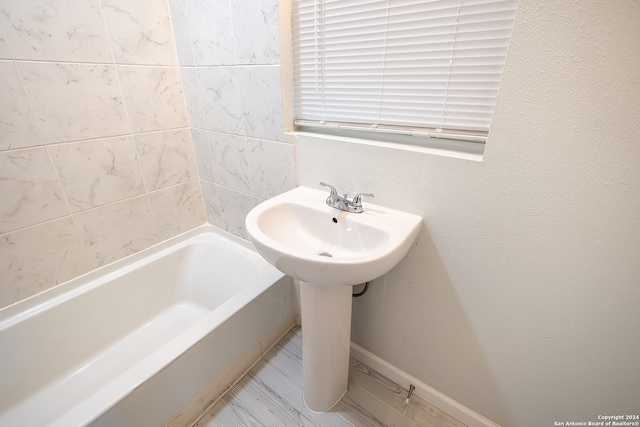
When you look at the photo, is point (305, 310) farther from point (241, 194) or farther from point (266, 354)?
point (241, 194)

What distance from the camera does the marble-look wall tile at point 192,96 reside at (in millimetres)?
1341

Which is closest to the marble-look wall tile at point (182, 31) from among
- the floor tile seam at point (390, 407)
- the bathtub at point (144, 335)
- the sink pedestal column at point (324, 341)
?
the bathtub at point (144, 335)

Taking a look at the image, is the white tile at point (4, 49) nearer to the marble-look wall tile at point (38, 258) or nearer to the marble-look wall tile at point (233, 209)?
the marble-look wall tile at point (38, 258)

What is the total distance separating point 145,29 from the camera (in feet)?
4.02

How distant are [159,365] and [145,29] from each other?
1.35 m

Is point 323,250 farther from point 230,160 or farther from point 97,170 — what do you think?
point 97,170

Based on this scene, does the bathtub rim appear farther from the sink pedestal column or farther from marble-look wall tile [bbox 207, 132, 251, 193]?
the sink pedestal column

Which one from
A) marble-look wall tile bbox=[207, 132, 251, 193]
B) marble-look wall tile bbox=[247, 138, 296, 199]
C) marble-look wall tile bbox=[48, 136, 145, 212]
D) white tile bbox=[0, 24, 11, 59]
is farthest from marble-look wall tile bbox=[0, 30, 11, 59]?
marble-look wall tile bbox=[247, 138, 296, 199]

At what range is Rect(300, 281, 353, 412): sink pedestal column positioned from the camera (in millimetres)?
954

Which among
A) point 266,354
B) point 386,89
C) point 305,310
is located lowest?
point 266,354

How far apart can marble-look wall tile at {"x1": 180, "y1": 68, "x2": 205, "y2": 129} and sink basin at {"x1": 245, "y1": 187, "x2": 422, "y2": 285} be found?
0.69 meters

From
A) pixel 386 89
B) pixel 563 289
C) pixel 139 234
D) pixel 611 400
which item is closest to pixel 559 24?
pixel 386 89

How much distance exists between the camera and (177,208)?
5.13 ft

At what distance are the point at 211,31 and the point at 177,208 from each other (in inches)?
35.3
